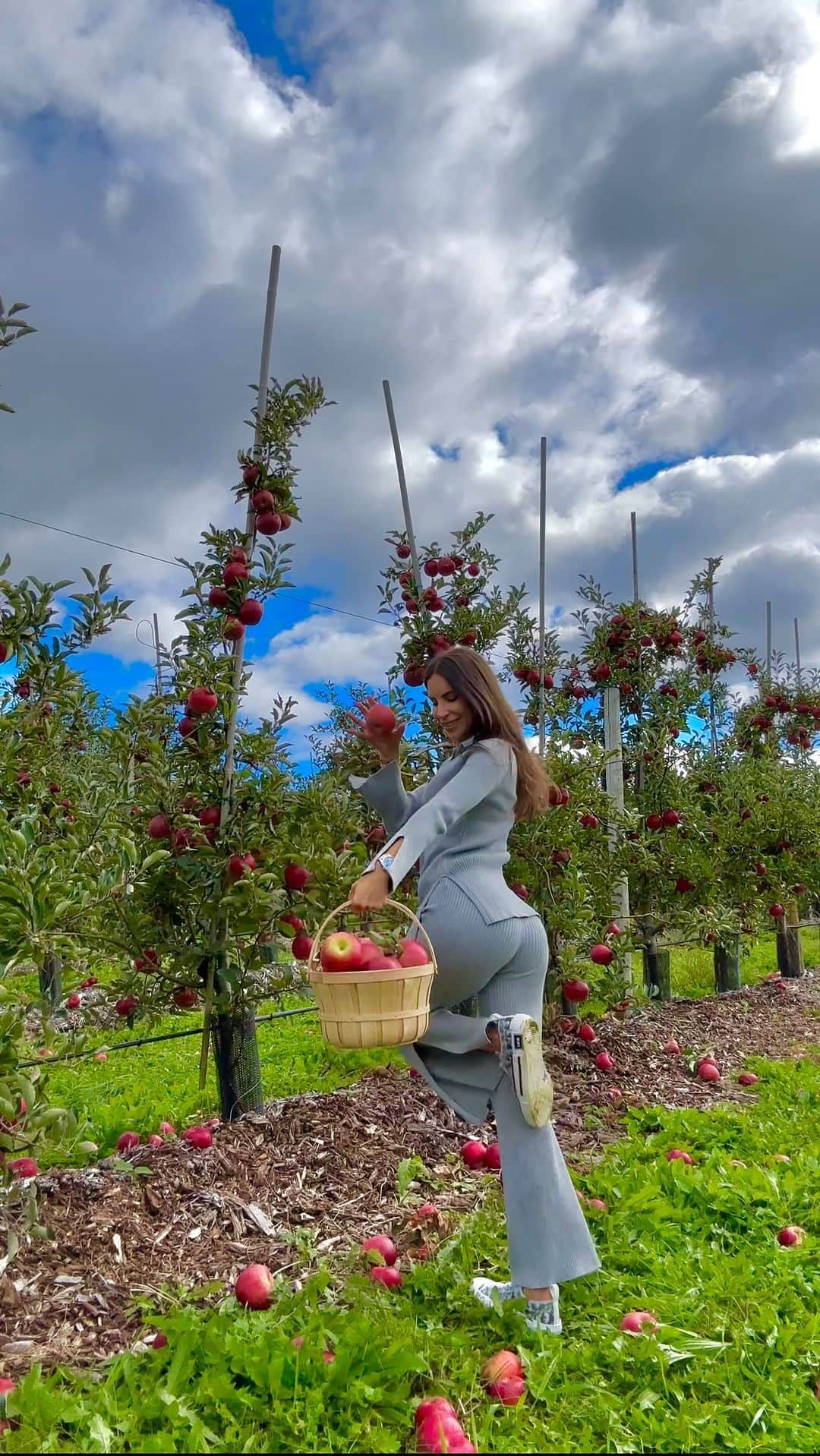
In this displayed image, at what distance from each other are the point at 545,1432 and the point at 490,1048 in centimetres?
80

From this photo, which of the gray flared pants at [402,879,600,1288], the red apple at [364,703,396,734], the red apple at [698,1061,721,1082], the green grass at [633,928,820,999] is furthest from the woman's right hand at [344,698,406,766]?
the green grass at [633,928,820,999]

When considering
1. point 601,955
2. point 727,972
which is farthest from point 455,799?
point 727,972

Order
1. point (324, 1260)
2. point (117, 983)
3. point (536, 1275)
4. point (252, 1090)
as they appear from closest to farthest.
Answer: point (536, 1275), point (324, 1260), point (117, 983), point (252, 1090)

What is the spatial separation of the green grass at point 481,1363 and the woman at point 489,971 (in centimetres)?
20

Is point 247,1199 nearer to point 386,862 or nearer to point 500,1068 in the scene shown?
point 500,1068

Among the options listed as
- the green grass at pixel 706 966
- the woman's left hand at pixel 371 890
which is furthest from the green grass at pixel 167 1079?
the green grass at pixel 706 966

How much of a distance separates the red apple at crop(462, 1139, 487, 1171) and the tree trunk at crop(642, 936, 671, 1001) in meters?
3.76

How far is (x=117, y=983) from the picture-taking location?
3.62 m

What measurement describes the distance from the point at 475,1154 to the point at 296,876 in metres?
1.20

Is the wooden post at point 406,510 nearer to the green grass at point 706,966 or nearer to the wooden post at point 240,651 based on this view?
the wooden post at point 240,651

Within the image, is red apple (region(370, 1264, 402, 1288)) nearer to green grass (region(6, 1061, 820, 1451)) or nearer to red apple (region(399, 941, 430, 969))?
green grass (region(6, 1061, 820, 1451))

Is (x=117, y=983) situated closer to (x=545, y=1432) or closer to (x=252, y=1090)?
(x=252, y=1090)

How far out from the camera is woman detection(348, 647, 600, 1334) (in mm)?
2354

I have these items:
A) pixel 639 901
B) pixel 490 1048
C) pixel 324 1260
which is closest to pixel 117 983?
pixel 324 1260
